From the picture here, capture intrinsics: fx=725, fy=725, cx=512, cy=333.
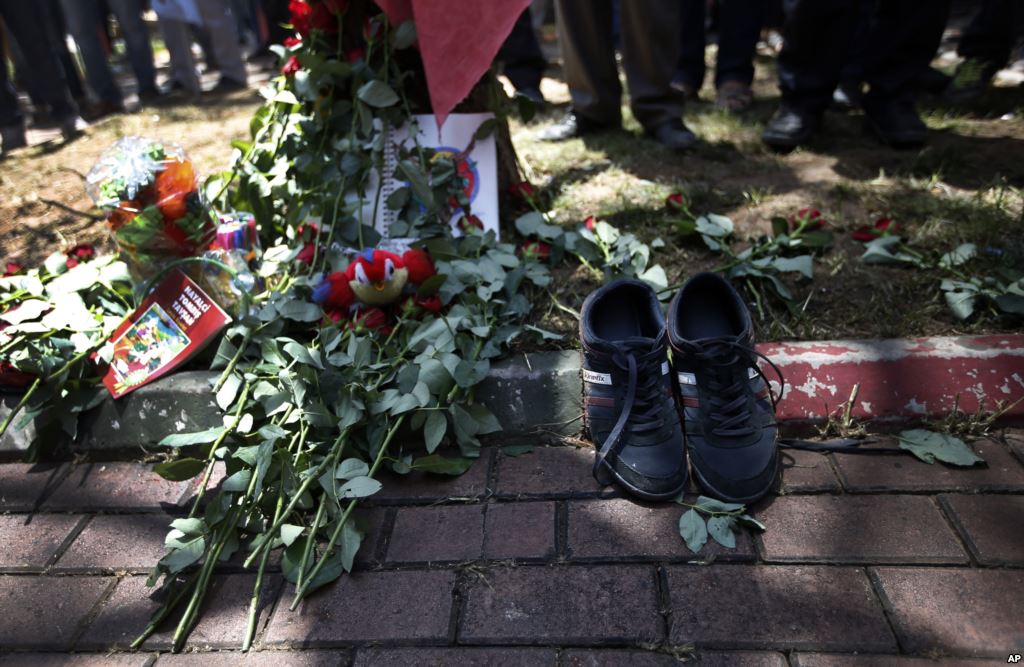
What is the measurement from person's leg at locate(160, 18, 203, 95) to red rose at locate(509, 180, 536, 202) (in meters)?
4.44

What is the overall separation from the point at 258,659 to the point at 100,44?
5793 mm

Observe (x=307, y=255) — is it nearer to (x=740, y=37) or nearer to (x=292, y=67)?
(x=292, y=67)

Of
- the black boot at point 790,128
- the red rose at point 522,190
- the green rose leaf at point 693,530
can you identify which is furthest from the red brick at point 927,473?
the black boot at point 790,128

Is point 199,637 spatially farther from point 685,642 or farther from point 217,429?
point 685,642

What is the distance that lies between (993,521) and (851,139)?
2263mm

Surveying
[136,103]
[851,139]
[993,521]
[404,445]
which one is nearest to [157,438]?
[404,445]

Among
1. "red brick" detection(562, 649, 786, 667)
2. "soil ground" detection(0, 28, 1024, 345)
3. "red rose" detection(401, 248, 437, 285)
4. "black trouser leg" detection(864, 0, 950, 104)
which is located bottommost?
"red brick" detection(562, 649, 786, 667)

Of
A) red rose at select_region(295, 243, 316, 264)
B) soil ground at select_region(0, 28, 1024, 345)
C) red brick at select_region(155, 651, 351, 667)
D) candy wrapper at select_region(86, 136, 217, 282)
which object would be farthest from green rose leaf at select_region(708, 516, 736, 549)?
candy wrapper at select_region(86, 136, 217, 282)

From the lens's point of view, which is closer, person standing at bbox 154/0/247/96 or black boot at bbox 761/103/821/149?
black boot at bbox 761/103/821/149

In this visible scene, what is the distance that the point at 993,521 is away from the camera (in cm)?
151

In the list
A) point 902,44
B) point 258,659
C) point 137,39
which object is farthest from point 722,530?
point 137,39

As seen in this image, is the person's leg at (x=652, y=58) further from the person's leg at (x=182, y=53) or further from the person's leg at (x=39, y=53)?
the person's leg at (x=182, y=53)

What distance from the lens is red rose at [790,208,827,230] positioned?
92.7 inches

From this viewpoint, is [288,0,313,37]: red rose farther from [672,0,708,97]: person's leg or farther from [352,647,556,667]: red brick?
[672,0,708,97]: person's leg
